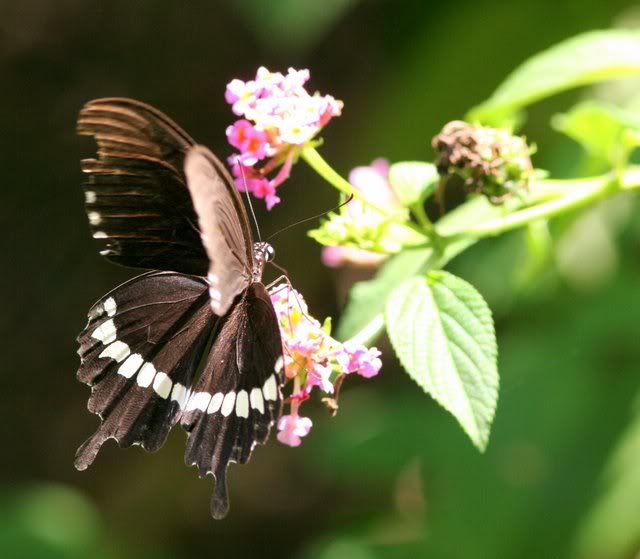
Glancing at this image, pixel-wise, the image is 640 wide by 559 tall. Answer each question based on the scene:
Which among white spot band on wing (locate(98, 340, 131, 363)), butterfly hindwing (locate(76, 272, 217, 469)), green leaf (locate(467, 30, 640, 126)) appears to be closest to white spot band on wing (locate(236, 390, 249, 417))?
butterfly hindwing (locate(76, 272, 217, 469))

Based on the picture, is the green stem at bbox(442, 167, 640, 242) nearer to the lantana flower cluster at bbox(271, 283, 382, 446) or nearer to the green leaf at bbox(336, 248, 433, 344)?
the green leaf at bbox(336, 248, 433, 344)

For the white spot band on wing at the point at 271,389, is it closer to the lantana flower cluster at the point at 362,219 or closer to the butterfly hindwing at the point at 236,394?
the butterfly hindwing at the point at 236,394

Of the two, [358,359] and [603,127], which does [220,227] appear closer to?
[358,359]

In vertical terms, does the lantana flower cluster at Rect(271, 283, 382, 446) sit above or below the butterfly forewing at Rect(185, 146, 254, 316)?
below

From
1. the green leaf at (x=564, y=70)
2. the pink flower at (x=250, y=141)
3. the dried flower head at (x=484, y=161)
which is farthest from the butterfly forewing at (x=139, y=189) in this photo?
the green leaf at (x=564, y=70)

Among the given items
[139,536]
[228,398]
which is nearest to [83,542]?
[139,536]
